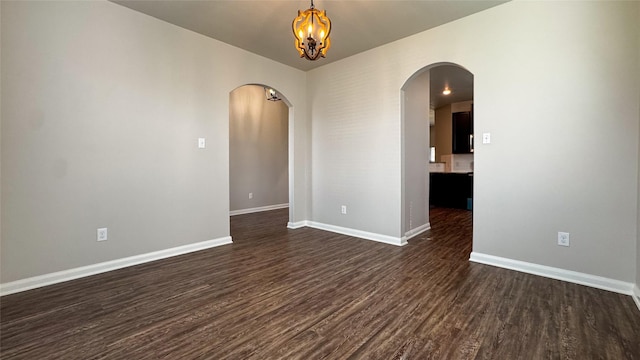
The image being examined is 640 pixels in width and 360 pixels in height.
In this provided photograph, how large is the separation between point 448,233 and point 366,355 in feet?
10.6

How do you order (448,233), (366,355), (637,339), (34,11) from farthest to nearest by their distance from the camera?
(448,233), (34,11), (637,339), (366,355)

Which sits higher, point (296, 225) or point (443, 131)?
Answer: point (443, 131)

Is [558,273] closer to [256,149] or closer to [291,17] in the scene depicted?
[291,17]

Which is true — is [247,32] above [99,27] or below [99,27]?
above

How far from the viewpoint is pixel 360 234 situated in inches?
166

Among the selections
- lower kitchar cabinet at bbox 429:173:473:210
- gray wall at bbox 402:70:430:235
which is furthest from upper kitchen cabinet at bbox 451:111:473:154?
gray wall at bbox 402:70:430:235

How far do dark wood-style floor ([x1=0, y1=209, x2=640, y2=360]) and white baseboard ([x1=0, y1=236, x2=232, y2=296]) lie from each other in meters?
0.10

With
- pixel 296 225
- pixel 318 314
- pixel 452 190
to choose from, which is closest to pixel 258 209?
pixel 296 225

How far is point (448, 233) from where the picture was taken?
4.34 m

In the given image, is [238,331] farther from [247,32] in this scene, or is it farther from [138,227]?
[247,32]

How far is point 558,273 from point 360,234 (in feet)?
7.45

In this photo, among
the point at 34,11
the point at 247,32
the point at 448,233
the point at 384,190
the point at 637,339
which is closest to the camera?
the point at 637,339

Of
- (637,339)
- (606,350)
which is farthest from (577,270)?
(606,350)

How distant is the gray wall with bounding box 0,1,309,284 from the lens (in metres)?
2.42
